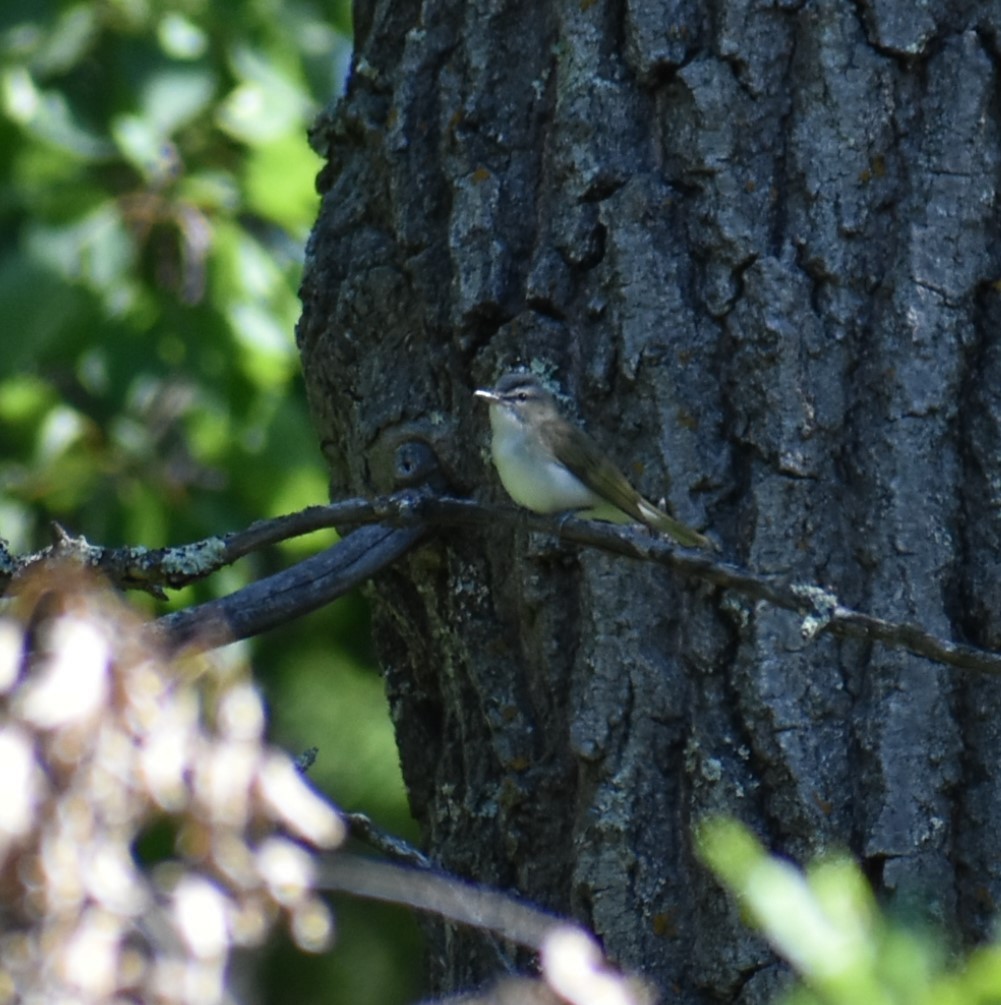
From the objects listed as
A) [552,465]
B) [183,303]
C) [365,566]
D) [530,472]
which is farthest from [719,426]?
[183,303]

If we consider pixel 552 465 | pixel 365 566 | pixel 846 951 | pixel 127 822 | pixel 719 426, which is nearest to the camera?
pixel 846 951

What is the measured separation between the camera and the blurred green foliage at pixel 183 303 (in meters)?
5.16

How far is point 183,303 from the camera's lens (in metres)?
5.21

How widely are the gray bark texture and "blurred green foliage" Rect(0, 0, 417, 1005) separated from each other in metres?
1.60

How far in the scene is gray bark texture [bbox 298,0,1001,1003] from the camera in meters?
3.08

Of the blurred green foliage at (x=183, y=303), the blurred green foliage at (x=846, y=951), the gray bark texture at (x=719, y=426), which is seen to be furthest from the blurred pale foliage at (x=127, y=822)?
the blurred green foliage at (x=183, y=303)

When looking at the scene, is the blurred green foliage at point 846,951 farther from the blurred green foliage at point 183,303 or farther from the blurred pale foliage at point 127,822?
the blurred green foliage at point 183,303

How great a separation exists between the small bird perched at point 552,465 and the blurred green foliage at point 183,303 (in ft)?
3.63

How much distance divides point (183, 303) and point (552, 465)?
1.53 metres

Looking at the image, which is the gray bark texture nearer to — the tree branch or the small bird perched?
the small bird perched

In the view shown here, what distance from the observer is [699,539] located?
3189 millimetres

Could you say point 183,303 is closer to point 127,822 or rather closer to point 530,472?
point 530,472

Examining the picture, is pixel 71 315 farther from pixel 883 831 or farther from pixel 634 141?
pixel 883 831

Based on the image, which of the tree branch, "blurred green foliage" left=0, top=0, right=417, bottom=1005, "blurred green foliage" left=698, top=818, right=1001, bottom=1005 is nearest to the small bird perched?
the tree branch
